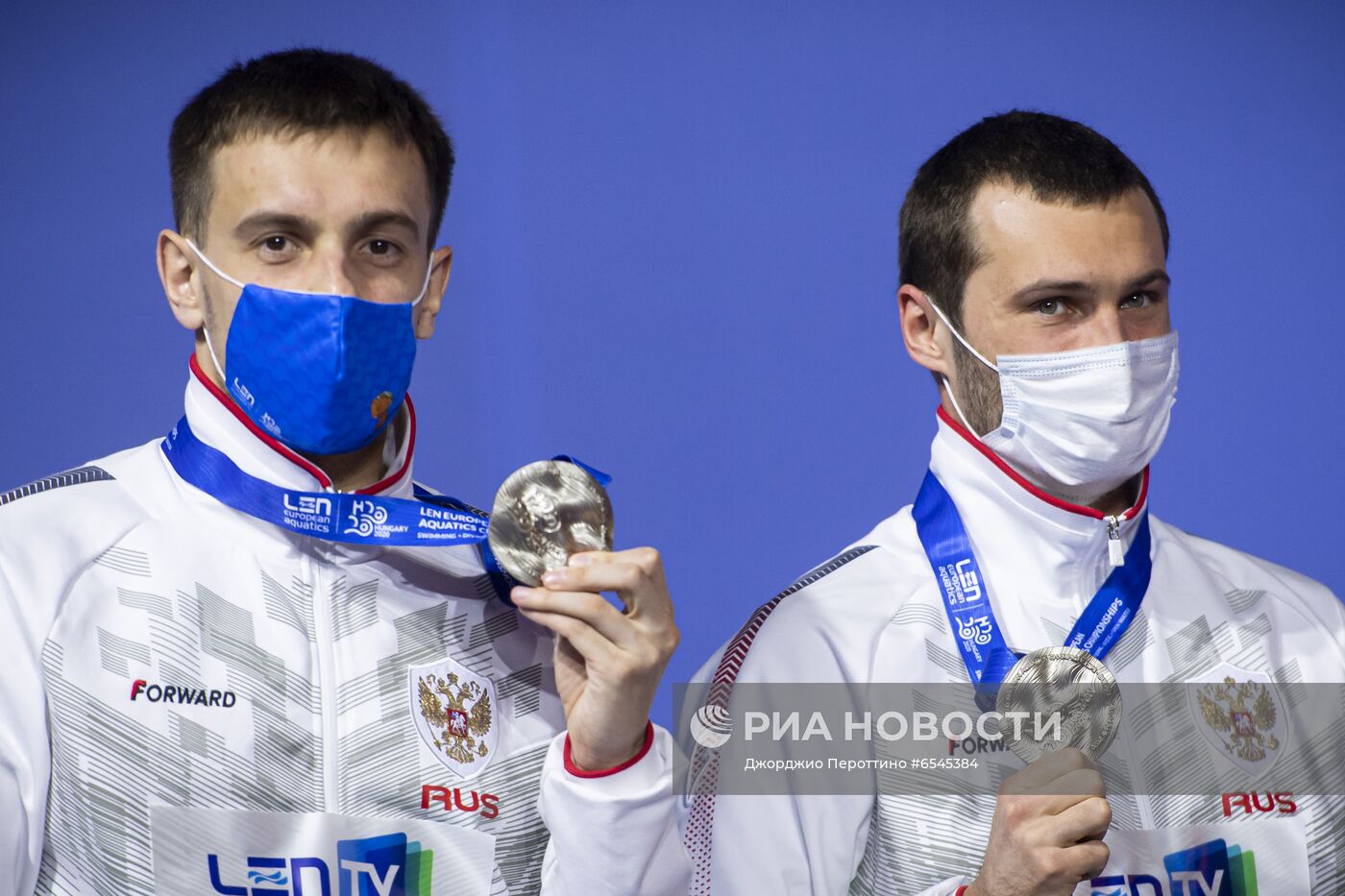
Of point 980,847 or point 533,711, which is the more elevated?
point 533,711

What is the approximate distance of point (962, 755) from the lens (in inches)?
94.3

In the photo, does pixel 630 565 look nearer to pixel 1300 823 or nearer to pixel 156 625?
pixel 156 625

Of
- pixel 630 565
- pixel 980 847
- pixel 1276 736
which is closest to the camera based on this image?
pixel 630 565

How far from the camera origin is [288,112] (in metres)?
2.19

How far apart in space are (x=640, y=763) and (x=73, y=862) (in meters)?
0.71

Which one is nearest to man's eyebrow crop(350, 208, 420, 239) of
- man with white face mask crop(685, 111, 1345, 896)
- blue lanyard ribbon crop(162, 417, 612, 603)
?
blue lanyard ribbon crop(162, 417, 612, 603)

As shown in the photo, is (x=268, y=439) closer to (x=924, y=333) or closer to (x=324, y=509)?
(x=324, y=509)

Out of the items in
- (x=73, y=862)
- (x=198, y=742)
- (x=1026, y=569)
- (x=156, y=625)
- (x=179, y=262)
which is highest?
(x=179, y=262)

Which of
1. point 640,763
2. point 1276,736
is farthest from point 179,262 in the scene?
point 1276,736

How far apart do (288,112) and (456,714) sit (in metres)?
0.85

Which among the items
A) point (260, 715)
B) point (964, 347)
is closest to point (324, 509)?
point (260, 715)

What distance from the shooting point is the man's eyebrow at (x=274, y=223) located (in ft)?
6.93

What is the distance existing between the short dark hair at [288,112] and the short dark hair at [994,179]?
2.85ft

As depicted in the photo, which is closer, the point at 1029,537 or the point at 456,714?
the point at 456,714
